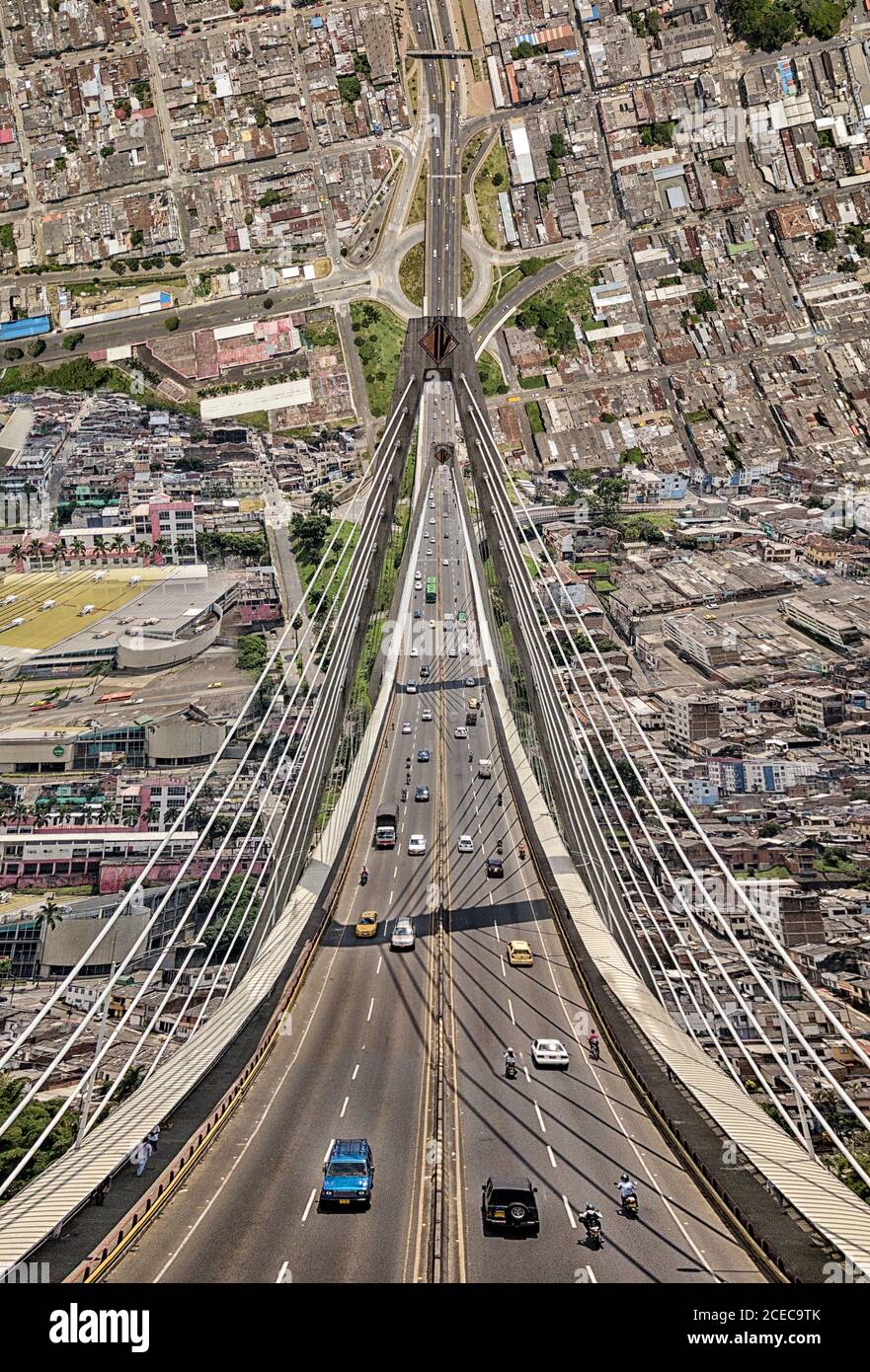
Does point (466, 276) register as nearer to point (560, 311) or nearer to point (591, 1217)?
point (560, 311)

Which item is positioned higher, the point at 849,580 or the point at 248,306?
the point at 248,306

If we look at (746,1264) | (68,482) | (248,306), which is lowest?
(746,1264)

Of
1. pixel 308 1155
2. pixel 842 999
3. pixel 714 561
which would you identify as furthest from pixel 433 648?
pixel 308 1155

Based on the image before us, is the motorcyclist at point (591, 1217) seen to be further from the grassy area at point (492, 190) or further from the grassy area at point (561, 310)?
the grassy area at point (492, 190)

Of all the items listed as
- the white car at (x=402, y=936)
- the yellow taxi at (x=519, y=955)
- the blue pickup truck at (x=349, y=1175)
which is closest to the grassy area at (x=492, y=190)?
the white car at (x=402, y=936)

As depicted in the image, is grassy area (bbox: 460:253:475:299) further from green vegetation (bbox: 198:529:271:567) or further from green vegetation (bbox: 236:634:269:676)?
green vegetation (bbox: 236:634:269:676)

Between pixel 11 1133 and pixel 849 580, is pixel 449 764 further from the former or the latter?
pixel 849 580

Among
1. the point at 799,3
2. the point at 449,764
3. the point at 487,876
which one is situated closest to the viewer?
the point at 487,876
